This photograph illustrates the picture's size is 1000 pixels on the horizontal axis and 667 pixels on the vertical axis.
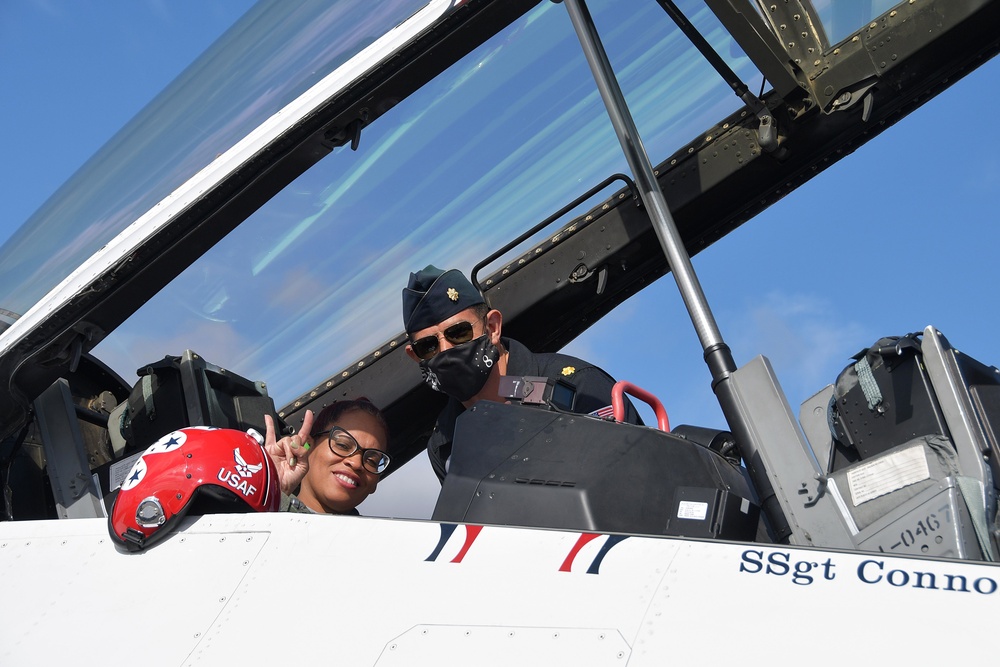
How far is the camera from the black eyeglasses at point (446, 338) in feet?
9.84

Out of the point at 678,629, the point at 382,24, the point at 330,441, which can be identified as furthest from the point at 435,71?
the point at 678,629

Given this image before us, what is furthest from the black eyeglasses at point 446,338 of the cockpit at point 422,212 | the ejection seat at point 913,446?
the ejection seat at point 913,446

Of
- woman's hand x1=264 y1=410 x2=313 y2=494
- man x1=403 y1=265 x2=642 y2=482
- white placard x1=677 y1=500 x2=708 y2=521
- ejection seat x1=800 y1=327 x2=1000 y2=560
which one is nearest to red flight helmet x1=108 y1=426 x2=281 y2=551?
woman's hand x1=264 y1=410 x2=313 y2=494

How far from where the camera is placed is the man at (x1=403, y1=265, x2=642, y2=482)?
298 centimetres

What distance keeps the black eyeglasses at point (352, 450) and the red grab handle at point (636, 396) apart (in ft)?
3.58

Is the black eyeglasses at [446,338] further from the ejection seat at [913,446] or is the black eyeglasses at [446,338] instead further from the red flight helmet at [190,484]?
the ejection seat at [913,446]

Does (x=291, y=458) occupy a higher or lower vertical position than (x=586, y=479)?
lower

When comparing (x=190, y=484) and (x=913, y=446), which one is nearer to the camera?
(x=913, y=446)

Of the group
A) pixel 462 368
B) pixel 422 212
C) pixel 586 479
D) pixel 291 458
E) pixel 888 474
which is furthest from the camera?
pixel 422 212

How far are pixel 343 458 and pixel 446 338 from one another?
1.67ft

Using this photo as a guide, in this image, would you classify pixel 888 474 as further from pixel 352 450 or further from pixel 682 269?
pixel 352 450

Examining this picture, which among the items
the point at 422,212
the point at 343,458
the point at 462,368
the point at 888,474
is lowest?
the point at 343,458

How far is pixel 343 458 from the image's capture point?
3.07 metres

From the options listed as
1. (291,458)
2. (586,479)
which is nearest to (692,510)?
(586,479)
